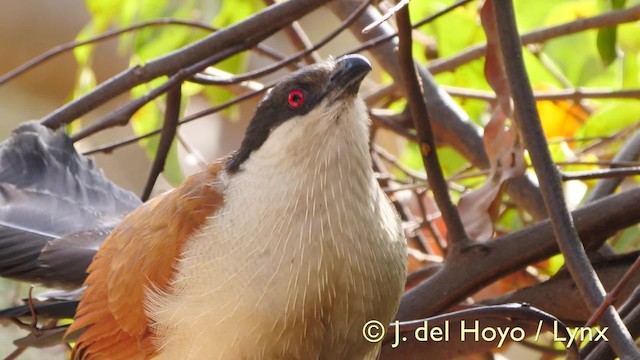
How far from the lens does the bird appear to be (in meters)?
1.09

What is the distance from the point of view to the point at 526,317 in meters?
0.99

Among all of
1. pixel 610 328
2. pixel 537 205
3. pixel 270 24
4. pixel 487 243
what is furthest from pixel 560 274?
pixel 270 24

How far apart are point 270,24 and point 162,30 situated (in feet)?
2.26

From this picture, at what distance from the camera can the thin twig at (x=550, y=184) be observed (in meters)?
0.91

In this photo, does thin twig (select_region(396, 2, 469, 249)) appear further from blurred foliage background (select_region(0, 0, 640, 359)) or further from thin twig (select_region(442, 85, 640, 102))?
thin twig (select_region(442, 85, 640, 102))

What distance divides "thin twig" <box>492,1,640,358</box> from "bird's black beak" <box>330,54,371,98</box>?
16 centimetres

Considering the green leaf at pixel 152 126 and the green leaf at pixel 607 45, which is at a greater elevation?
the green leaf at pixel 607 45

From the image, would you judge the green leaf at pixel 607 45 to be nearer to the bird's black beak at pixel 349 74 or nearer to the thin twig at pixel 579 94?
the thin twig at pixel 579 94

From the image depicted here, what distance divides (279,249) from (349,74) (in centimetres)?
23

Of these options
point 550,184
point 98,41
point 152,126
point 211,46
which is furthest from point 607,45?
point 152,126

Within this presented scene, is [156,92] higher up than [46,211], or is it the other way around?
[156,92]

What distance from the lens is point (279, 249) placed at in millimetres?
1097

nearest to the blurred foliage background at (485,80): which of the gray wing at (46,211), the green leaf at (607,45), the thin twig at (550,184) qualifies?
the green leaf at (607,45)

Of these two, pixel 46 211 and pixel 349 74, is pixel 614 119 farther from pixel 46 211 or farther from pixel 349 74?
pixel 46 211
